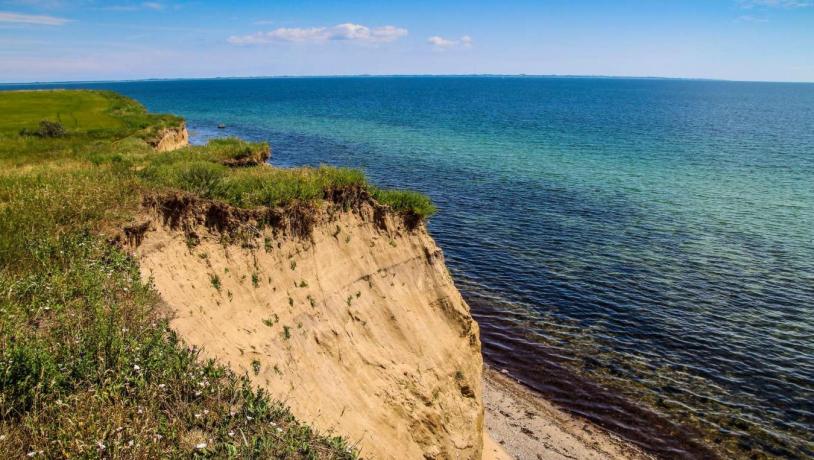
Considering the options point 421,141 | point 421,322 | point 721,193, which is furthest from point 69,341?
point 421,141

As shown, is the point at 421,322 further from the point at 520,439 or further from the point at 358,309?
the point at 520,439

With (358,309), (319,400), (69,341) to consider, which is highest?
(69,341)

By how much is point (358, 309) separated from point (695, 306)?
23.3m

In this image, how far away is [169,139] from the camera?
41.3 metres

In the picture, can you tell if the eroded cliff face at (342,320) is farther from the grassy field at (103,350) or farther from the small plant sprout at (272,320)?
the grassy field at (103,350)

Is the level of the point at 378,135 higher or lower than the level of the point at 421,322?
higher

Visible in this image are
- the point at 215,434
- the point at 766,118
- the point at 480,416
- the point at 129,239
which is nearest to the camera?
the point at 215,434

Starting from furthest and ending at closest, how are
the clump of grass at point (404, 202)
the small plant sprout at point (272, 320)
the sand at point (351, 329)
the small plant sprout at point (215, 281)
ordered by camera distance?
1. the clump of grass at point (404, 202)
2. the small plant sprout at point (272, 320)
3. the small plant sprout at point (215, 281)
4. the sand at point (351, 329)

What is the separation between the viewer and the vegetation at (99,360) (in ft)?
22.0

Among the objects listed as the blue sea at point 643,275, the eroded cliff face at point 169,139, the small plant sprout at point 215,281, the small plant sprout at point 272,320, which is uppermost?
the eroded cliff face at point 169,139

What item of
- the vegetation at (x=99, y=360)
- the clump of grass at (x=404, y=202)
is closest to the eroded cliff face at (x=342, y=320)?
the clump of grass at (x=404, y=202)

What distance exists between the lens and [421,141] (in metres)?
82.1

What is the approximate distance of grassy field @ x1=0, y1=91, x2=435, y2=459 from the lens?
6.73 meters

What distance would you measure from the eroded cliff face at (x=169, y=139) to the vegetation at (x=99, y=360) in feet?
79.5
